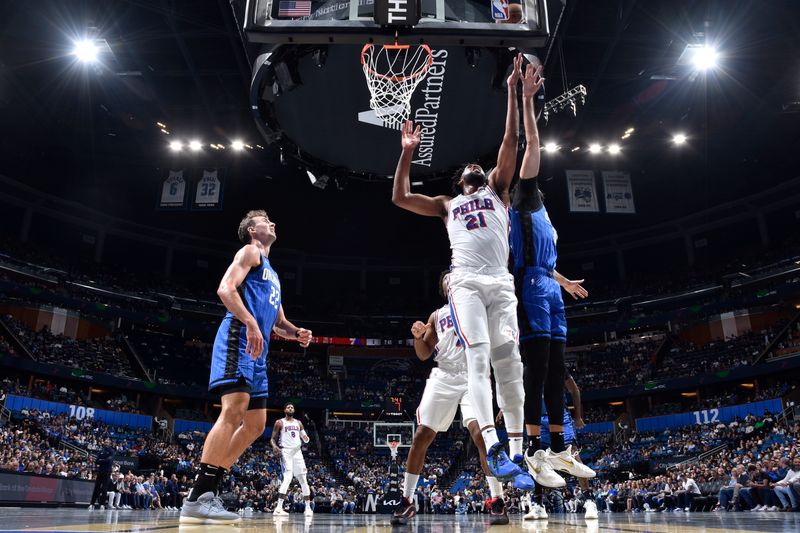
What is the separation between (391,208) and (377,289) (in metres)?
9.98

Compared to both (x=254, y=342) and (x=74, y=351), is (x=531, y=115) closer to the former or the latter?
(x=254, y=342)

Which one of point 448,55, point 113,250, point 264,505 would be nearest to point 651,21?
point 448,55

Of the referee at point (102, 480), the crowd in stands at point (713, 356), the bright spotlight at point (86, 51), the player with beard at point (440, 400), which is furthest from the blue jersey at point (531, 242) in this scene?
the crowd in stands at point (713, 356)

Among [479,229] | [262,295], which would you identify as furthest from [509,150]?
[262,295]

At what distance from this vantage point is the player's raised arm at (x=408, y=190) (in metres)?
4.30

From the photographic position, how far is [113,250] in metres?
34.5

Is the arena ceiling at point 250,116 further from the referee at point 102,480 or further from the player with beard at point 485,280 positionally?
the referee at point 102,480

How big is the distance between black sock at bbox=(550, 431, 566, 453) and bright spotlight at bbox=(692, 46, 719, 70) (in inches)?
690

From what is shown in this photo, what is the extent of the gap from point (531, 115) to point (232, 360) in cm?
290

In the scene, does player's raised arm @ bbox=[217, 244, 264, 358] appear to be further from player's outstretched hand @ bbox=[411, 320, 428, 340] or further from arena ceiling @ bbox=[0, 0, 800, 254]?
arena ceiling @ bbox=[0, 0, 800, 254]

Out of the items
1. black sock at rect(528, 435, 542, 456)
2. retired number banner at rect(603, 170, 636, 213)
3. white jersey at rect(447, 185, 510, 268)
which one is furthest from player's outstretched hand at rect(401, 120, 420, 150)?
retired number banner at rect(603, 170, 636, 213)

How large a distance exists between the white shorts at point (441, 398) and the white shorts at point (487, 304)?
152 centimetres

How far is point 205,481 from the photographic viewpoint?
421 cm

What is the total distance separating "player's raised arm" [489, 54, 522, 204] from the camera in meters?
4.26
